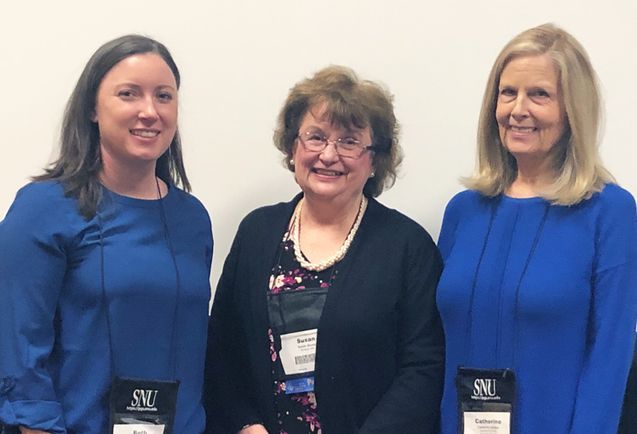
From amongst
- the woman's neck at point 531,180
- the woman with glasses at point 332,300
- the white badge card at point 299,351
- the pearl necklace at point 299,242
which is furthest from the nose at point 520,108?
the white badge card at point 299,351

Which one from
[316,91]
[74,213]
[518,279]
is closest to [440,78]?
[316,91]

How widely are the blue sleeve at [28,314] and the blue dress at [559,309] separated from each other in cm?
92

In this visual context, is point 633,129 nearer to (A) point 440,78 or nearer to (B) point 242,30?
(A) point 440,78

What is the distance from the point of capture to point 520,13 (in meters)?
2.20

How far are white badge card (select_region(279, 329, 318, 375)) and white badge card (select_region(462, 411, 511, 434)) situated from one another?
0.39 meters

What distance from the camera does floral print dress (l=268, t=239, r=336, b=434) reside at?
Answer: 1.78 metres

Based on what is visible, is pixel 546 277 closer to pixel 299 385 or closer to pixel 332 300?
pixel 332 300

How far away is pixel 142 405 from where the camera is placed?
1542 mm

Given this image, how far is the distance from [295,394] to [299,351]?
0.37 ft

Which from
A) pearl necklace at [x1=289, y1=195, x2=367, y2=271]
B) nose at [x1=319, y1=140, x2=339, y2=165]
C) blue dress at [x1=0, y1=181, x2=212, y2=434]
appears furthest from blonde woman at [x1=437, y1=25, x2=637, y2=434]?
blue dress at [x1=0, y1=181, x2=212, y2=434]

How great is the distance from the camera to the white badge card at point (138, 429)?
4.95 ft

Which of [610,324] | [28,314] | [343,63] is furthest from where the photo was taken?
[343,63]

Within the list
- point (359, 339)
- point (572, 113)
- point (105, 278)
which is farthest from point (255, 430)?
point (572, 113)

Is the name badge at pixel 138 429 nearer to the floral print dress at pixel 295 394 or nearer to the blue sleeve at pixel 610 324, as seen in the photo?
the floral print dress at pixel 295 394
